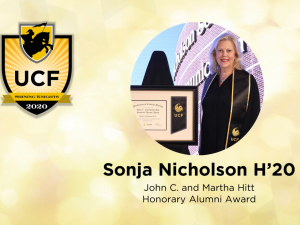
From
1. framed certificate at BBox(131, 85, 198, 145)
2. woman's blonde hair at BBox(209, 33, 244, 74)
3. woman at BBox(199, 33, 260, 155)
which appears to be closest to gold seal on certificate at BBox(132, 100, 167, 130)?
framed certificate at BBox(131, 85, 198, 145)

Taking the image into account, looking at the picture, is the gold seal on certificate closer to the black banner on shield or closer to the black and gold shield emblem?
the black banner on shield

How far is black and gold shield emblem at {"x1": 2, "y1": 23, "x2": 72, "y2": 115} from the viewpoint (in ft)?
5.61

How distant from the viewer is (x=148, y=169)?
169 centimetres

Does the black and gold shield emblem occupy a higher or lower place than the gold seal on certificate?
higher

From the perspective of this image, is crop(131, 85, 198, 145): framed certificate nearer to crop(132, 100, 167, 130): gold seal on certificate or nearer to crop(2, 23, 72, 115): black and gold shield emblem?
crop(132, 100, 167, 130): gold seal on certificate

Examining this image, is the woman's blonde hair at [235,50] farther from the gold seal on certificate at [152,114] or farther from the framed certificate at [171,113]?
the gold seal on certificate at [152,114]

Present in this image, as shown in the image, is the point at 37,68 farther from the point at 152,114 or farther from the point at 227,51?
the point at 227,51

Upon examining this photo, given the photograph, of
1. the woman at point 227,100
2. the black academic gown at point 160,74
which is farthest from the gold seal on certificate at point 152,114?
the woman at point 227,100

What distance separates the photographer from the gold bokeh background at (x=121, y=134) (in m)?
1.67

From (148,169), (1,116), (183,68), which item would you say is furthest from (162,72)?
(1,116)

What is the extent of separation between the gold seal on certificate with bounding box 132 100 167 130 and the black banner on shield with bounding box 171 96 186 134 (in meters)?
0.05

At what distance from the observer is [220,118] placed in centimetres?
167
